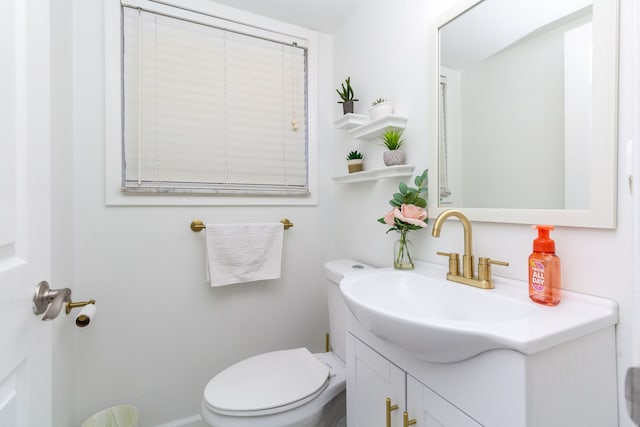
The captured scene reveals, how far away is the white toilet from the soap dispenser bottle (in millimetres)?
712

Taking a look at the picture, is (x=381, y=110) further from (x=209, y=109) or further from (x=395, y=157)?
(x=209, y=109)

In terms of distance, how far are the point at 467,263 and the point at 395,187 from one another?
50 centimetres

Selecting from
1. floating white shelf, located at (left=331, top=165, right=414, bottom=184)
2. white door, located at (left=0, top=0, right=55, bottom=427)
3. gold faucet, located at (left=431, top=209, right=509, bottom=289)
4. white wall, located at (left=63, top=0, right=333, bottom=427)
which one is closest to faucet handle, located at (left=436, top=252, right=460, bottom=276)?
gold faucet, located at (left=431, top=209, right=509, bottom=289)

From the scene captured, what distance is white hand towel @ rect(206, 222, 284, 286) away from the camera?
1387 millimetres

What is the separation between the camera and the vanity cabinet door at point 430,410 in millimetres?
616

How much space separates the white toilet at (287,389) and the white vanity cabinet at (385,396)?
0.14 metres

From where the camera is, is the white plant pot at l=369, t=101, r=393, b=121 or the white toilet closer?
the white toilet

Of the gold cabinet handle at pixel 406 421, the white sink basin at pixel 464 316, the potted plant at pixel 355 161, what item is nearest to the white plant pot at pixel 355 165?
the potted plant at pixel 355 161

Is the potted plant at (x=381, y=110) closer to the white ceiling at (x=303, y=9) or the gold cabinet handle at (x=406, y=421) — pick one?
the white ceiling at (x=303, y=9)

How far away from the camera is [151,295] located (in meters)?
1.36

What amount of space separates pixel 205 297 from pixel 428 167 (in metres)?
1.19

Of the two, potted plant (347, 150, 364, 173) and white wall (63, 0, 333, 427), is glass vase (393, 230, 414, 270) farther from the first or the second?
white wall (63, 0, 333, 427)

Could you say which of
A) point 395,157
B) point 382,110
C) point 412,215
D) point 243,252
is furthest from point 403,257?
point 243,252

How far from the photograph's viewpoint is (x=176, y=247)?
1402mm
